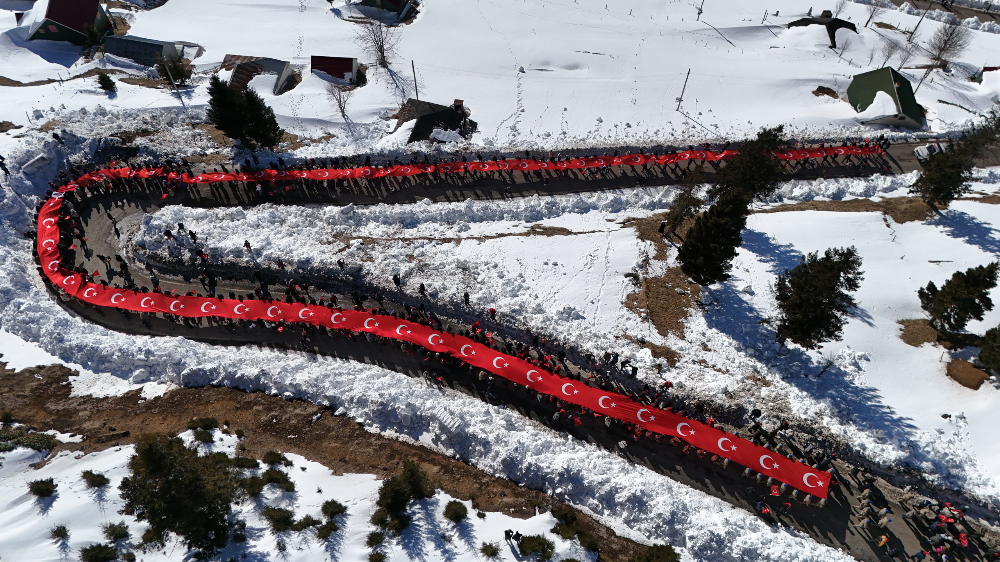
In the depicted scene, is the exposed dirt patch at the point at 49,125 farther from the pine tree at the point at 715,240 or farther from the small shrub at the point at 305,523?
the pine tree at the point at 715,240

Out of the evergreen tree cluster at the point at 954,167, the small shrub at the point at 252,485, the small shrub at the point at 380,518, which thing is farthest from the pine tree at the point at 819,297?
the small shrub at the point at 252,485

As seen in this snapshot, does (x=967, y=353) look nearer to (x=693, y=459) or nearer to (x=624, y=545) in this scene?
(x=693, y=459)

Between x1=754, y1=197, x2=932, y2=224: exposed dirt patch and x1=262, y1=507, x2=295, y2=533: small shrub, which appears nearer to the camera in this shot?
x1=262, y1=507, x2=295, y2=533: small shrub

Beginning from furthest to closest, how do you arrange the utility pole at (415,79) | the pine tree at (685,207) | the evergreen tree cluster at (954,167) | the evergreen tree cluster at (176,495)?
the utility pole at (415,79), the evergreen tree cluster at (954,167), the pine tree at (685,207), the evergreen tree cluster at (176,495)

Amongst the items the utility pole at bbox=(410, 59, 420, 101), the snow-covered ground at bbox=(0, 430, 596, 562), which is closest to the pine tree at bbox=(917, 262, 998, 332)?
the snow-covered ground at bbox=(0, 430, 596, 562)

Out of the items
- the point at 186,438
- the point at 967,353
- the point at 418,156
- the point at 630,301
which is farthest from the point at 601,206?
the point at 186,438

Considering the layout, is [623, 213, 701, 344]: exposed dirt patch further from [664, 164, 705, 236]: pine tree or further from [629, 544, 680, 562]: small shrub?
[629, 544, 680, 562]: small shrub

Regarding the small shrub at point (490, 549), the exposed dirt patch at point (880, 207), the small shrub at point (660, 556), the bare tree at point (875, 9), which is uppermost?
the bare tree at point (875, 9)
